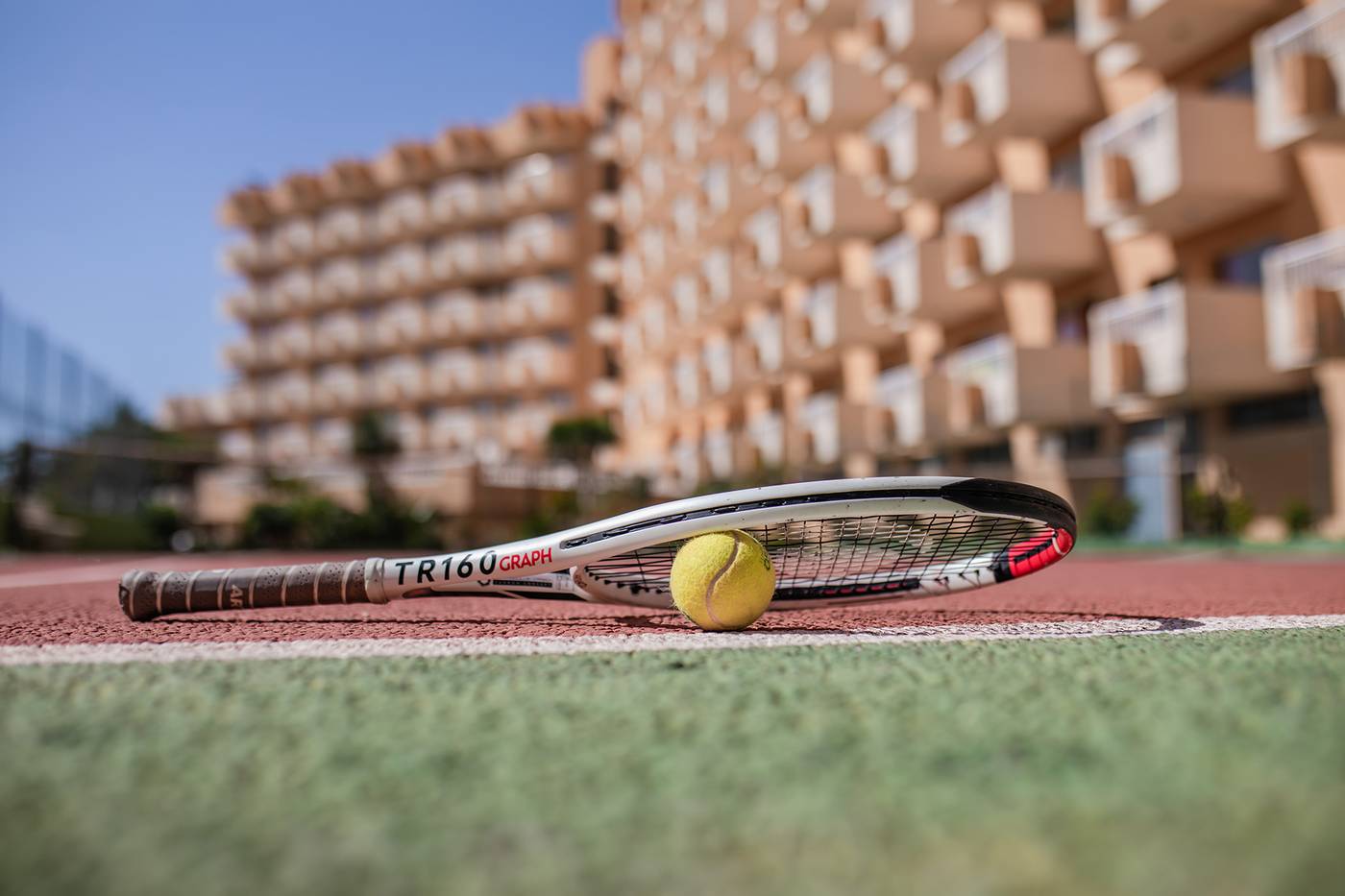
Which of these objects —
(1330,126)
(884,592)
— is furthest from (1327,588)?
(1330,126)

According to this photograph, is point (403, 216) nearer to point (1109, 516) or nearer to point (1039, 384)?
point (1039, 384)

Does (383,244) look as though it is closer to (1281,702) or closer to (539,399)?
(539,399)

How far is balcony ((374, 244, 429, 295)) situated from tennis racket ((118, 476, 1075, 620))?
56.0 metres

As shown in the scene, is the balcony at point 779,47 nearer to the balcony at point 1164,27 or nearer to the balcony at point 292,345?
the balcony at point 1164,27

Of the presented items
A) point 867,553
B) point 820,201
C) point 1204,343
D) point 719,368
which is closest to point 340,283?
point 719,368

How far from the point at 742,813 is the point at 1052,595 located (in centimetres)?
657

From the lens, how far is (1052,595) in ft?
26.1

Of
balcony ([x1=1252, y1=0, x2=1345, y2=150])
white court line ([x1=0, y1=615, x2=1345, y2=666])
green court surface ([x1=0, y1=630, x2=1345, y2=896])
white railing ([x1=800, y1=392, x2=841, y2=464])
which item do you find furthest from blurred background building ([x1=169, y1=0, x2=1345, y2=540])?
green court surface ([x1=0, y1=630, x2=1345, y2=896])

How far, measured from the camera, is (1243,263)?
18719mm

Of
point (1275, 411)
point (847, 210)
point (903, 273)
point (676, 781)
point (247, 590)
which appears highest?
point (847, 210)

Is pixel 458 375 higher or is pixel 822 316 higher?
pixel 458 375

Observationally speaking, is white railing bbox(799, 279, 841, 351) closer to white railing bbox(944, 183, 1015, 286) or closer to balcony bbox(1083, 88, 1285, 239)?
white railing bbox(944, 183, 1015, 286)

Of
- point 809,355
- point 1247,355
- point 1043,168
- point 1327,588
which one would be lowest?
point 1327,588

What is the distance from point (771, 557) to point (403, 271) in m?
57.8
